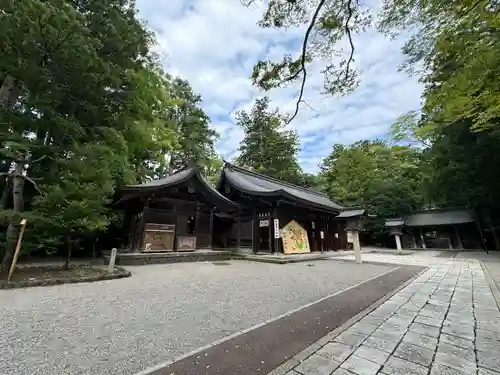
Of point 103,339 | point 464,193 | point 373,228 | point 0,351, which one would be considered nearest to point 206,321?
point 103,339

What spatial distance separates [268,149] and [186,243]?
875 inches

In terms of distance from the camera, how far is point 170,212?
10992mm

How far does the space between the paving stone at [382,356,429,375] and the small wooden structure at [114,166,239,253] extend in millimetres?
9056

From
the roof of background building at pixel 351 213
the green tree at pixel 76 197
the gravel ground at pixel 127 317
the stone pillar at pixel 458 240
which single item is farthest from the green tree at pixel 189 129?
the stone pillar at pixel 458 240

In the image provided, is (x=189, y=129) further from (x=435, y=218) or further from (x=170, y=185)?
(x=435, y=218)

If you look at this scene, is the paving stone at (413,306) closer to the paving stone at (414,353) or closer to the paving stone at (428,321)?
the paving stone at (428,321)

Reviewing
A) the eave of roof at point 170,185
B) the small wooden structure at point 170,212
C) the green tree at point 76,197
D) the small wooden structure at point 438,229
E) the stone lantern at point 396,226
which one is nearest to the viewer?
the green tree at point 76,197

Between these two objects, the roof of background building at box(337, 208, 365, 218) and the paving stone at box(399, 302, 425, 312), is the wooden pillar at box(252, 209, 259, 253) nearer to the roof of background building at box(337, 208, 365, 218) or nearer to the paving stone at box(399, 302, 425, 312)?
the roof of background building at box(337, 208, 365, 218)

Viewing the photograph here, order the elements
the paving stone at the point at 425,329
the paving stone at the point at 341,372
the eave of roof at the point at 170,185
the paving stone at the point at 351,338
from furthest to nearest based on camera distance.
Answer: the eave of roof at the point at 170,185, the paving stone at the point at 425,329, the paving stone at the point at 351,338, the paving stone at the point at 341,372

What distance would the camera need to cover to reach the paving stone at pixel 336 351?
7.77 ft

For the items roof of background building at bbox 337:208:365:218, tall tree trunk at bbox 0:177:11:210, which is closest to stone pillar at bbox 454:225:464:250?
roof of background building at bbox 337:208:365:218

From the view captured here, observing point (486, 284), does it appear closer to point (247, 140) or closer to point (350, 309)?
point (350, 309)

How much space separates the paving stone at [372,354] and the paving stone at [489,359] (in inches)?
33.2

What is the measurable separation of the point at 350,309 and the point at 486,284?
4800 mm
